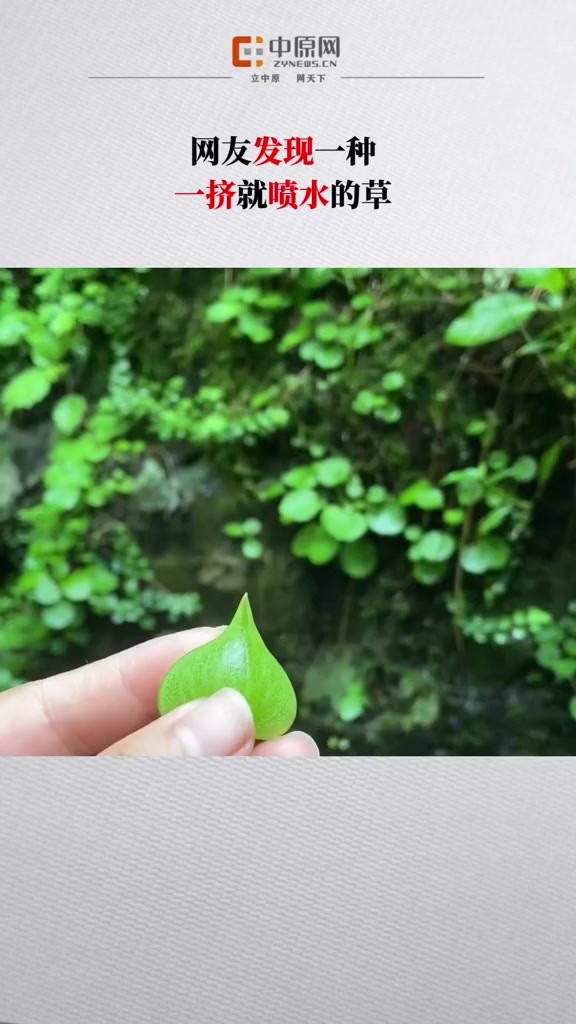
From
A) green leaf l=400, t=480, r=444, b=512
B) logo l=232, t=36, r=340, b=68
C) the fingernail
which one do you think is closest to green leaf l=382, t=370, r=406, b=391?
green leaf l=400, t=480, r=444, b=512

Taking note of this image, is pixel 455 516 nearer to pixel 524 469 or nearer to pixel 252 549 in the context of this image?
pixel 524 469

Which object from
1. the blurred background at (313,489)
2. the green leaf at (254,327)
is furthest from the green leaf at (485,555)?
the green leaf at (254,327)

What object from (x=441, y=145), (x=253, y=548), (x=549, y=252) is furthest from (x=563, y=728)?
(x=441, y=145)

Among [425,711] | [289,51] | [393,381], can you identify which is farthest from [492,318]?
[425,711]

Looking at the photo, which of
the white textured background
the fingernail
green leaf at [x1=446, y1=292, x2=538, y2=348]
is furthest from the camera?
green leaf at [x1=446, y1=292, x2=538, y2=348]

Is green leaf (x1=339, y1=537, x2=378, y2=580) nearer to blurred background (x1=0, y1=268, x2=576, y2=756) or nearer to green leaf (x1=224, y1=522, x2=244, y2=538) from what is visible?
blurred background (x1=0, y1=268, x2=576, y2=756)

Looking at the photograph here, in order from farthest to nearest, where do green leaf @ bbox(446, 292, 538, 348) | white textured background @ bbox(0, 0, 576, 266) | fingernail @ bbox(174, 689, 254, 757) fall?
green leaf @ bbox(446, 292, 538, 348) < white textured background @ bbox(0, 0, 576, 266) < fingernail @ bbox(174, 689, 254, 757)

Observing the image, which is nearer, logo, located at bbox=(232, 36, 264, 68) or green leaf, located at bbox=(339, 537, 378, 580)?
logo, located at bbox=(232, 36, 264, 68)

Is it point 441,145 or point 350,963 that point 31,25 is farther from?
point 350,963
